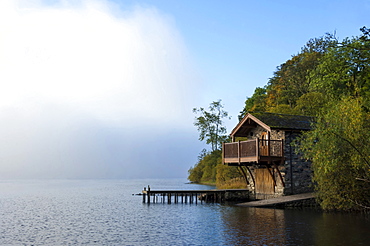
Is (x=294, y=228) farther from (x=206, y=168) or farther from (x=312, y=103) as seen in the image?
(x=206, y=168)

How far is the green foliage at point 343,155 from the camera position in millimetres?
23219

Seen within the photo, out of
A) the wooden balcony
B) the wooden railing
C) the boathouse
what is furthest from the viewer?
the boathouse

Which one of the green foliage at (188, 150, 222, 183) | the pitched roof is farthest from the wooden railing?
the green foliage at (188, 150, 222, 183)

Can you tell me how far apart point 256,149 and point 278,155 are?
1.96 m

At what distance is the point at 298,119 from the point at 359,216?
11031 millimetres

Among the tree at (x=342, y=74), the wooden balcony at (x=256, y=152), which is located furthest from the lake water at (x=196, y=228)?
the tree at (x=342, y=74)

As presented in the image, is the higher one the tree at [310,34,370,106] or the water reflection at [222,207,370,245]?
the tree at [310,34,370,106]

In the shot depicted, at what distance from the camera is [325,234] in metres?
19.2

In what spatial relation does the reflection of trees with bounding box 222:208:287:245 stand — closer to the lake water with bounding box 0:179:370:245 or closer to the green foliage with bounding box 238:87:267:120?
the lake water with bounding box 0:179:370:245

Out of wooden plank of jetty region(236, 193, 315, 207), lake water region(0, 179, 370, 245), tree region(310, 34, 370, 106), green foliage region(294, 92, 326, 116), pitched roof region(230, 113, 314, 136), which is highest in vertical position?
tree region(310, 34, 370, 106)

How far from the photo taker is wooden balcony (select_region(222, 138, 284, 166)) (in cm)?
3156

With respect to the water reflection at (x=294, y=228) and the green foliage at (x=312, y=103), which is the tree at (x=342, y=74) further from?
the water reflection at (x=294, y=228)

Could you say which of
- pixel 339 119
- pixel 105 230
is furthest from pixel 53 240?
pixel 339 119

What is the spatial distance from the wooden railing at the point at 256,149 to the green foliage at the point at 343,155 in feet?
17.2
